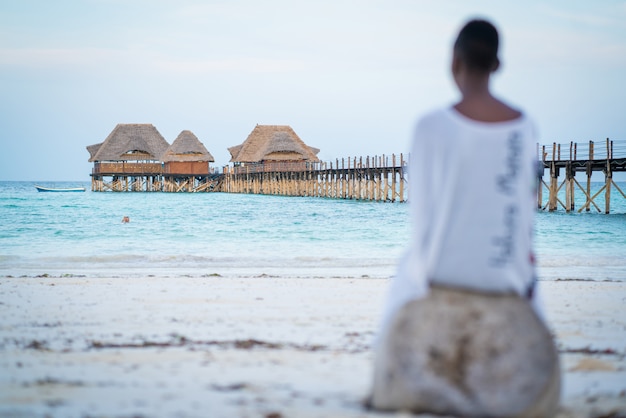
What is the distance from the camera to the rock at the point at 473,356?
2.36 m

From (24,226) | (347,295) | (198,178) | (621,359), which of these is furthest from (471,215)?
(198,178)

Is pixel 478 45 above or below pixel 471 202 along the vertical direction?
above

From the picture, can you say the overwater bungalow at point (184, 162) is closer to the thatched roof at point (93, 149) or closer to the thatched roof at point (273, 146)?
the thatched roof at point (273, 146)

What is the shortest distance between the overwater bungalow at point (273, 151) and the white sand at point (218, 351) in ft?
145

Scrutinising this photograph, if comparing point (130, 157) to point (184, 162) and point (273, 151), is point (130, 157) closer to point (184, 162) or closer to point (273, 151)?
point (184, 162)

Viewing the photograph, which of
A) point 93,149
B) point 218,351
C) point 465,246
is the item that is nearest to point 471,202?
point 465,246

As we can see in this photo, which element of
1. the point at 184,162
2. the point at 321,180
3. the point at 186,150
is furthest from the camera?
the point at 184,162

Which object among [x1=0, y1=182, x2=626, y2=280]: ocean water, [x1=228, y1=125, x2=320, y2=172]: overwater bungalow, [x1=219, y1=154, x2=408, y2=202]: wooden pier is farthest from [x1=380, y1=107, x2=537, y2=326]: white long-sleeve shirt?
[x1=228, y1=125, x2=320, y2=172]: overwater bungalow

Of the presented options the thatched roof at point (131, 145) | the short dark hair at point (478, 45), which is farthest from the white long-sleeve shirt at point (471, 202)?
the thatched roof at point (131, 145)

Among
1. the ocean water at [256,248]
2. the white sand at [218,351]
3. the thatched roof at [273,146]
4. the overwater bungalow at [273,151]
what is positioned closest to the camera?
the white sand at [218,351]

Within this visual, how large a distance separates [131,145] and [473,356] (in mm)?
62483

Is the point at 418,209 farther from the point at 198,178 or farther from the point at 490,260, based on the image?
the point at 198,178

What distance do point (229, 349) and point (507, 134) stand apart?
221cm

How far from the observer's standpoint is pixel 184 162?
62.9m
